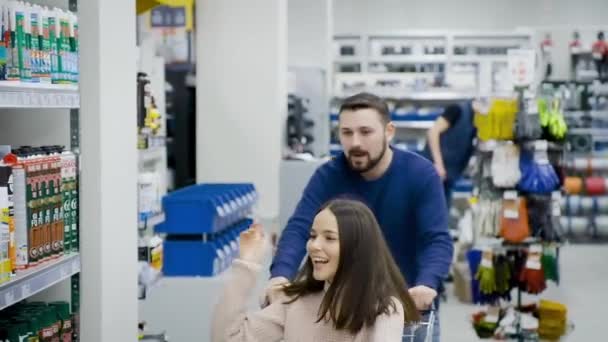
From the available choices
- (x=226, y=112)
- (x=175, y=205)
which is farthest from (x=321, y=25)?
(x=175, y=205)

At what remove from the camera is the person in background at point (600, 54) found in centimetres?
1398

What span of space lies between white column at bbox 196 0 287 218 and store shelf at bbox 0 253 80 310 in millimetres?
5070

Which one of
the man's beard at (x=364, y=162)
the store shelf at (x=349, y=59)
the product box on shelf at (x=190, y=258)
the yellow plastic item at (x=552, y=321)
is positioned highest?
the store shelf at (x=349, y=59)

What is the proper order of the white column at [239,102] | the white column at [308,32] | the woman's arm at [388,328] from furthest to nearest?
the white column at [308,32], the white column at [239,102], the woman's arm at [388,328]

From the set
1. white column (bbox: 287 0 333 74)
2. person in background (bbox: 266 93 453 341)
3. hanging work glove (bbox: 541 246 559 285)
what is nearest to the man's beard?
person in background (bbox: 266 93 453 341)

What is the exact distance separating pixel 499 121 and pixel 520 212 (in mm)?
705

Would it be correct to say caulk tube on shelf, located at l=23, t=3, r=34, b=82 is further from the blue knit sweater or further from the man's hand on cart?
the man's hand on cart

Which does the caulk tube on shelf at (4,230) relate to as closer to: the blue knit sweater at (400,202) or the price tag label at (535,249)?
the blue knit sweater at (400,202)

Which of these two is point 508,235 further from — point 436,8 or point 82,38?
point 436,8

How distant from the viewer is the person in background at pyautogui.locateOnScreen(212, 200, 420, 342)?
2939 mm

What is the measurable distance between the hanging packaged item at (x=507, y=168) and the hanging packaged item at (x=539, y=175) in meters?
0.06

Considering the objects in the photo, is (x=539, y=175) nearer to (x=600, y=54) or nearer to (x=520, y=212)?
(x=520, y=212)

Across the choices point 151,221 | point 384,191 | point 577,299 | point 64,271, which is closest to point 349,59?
point 577,299

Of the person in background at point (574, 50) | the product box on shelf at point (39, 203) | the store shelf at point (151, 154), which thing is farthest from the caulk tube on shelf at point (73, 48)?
the person in background at point (574, 50)
